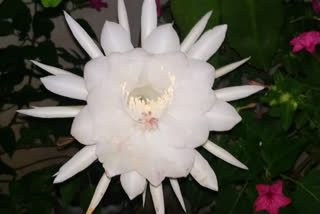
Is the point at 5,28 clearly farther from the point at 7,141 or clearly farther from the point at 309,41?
the point at 309,41

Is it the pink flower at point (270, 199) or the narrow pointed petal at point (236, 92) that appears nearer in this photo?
the narrow pointed petal at point (236, 92)

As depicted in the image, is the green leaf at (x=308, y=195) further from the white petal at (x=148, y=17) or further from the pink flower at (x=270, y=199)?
the white petal at (x=148, y=17)

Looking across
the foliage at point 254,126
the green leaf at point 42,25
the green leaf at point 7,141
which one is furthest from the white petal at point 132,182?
the green leaf at point 42,25

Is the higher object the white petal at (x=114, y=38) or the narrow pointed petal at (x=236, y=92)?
the white petal at (x=114, y=38)

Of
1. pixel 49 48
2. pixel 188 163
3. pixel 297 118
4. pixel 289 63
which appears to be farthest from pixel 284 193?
pixel 49 48

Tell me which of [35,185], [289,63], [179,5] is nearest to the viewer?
[179,5]

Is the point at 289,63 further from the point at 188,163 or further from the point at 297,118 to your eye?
the point at 188,163
